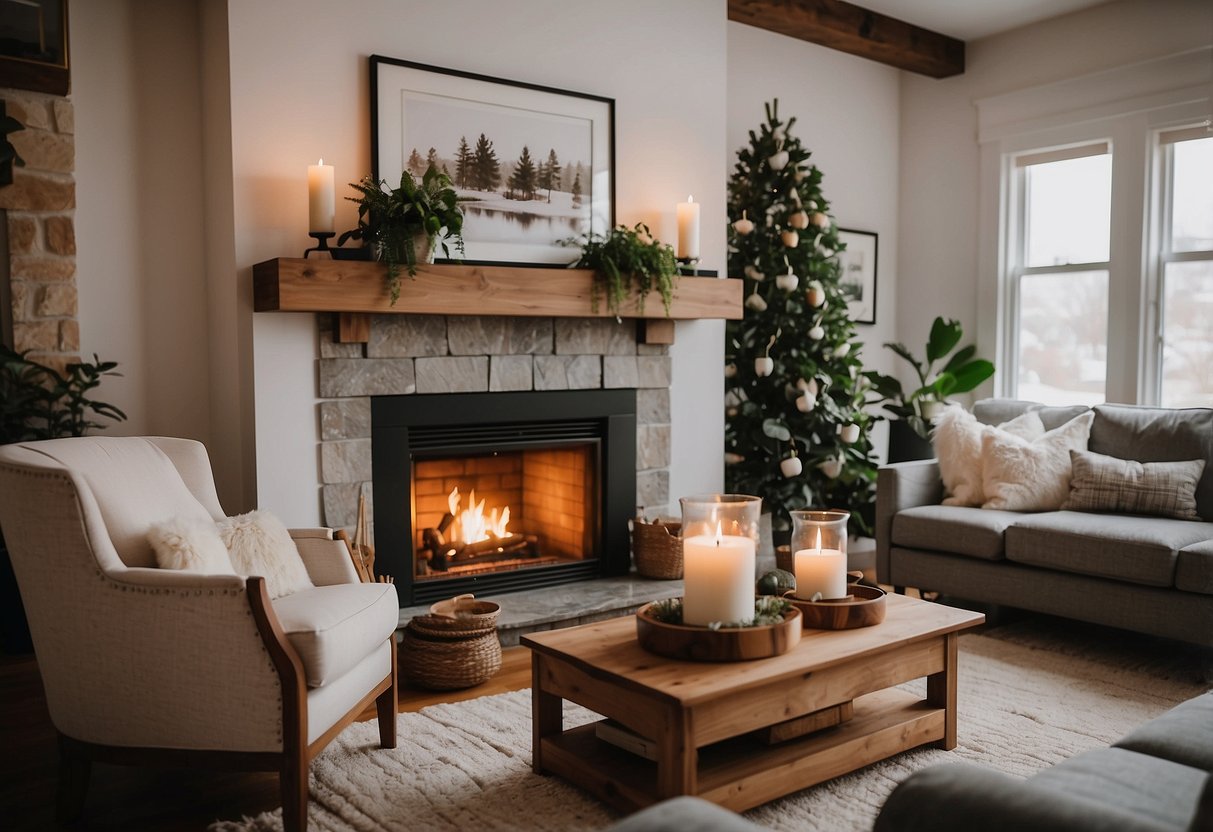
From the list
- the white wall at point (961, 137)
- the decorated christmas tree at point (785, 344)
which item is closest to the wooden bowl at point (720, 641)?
the decorated christmas tree at point (785, 344)

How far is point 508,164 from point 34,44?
1.63 meters

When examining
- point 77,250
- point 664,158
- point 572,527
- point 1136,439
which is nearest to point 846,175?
point 664,158

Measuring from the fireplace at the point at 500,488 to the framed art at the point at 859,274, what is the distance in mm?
1928

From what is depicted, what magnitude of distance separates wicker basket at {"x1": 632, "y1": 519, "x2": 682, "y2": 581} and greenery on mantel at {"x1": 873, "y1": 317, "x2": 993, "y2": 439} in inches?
62.3

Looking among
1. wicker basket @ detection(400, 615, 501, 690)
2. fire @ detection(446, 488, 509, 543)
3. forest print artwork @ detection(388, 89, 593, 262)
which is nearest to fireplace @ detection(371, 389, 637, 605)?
fire @ detection(446, 488, 509, 543)

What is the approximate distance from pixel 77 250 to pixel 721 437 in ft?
8.79

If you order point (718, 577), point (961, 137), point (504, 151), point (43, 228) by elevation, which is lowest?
point (718, 577)

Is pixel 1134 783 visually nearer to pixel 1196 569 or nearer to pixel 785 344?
pixel 1196 569

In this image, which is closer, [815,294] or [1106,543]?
[1106,543]

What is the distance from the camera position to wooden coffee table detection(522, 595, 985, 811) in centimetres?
196

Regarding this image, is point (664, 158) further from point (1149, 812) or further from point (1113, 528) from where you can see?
point (1149, 812)

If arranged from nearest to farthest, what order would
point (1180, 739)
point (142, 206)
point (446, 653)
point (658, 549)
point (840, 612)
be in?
point (1180, 739) → point (840, 612) → point (446, 653) → point (142, 206) → point (658, 549)

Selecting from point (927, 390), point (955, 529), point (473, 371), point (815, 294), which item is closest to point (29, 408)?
point (473, 371)

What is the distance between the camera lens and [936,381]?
4.88m
